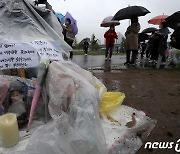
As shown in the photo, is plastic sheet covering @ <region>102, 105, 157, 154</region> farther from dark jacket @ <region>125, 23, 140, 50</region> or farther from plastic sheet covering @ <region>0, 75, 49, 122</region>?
dark jacket @ <region>125, 23, 140, 50</region>

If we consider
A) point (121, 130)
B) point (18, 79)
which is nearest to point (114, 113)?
point (121, 130)

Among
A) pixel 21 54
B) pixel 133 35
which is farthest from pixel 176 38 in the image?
pixel 21 54

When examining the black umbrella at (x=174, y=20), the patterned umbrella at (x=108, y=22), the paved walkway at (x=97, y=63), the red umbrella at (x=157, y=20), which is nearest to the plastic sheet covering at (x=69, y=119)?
the paved walkway at (x=97, y=63)

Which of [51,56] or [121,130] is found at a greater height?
[51,56]

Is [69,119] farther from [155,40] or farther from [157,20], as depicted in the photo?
[157,20]

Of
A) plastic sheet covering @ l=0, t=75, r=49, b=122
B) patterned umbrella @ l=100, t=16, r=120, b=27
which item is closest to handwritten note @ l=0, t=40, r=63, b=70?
plastic sheet covering @ l=0, t=75, r=49, b=122

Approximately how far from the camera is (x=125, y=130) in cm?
215

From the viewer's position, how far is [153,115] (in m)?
A: 3.35

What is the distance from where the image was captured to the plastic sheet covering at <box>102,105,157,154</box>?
6.51 feet

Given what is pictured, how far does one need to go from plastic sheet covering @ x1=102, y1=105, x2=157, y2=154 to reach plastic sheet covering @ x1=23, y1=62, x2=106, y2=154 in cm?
19

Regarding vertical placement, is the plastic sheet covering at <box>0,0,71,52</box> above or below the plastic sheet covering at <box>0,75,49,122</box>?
above

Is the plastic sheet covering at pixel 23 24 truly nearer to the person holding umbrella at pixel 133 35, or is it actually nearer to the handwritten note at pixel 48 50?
the handwritten note at pixel 48 50

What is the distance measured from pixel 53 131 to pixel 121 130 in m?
0.60

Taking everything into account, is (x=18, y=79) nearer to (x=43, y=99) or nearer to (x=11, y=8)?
(x=43, y=99)
